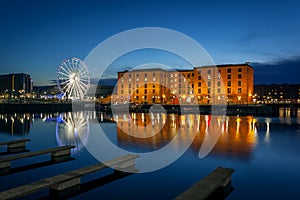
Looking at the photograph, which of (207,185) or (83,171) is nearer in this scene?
(207,185)

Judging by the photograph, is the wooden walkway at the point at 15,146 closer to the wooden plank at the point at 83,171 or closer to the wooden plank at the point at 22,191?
the wooden plank at the point at 83,171

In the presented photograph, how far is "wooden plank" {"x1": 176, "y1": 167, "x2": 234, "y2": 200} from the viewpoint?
745 cm

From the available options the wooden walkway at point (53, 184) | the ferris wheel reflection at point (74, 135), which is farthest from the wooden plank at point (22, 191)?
the ferris wheel reflection at point (74, 135)

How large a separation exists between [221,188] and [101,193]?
422 centimetres

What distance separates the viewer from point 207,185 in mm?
8242

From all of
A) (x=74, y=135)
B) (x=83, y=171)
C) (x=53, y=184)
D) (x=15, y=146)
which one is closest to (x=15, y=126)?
(x=74, y=135)

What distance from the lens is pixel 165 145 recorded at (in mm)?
18062

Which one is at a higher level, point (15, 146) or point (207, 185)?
point (207, 185)

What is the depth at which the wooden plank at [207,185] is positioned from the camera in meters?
7.45

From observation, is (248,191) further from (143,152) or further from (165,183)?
(143,152)

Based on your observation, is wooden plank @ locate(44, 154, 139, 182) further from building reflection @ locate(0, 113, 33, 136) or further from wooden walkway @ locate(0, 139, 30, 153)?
building reflection @ locate(0, 113, 33, 136)

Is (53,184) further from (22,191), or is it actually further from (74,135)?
(74,135)

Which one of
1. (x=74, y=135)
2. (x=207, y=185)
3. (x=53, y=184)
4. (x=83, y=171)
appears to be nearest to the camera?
(x=207, y=185)

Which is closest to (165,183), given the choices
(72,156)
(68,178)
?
(68,178)
